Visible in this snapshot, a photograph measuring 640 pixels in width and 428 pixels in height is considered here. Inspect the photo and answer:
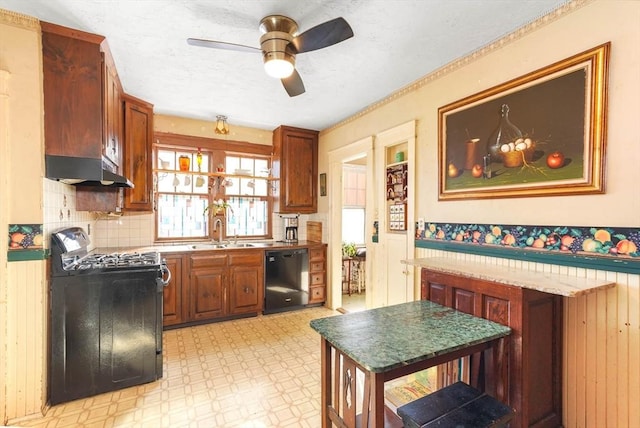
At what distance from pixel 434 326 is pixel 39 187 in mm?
2641

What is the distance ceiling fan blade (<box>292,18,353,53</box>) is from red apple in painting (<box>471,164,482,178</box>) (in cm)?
134

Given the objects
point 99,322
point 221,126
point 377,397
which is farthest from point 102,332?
point 221,126

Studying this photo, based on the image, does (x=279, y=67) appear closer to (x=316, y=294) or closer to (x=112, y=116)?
(x=112, y=116)

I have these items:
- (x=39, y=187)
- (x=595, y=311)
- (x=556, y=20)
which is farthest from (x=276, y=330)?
(x=556, y=20)

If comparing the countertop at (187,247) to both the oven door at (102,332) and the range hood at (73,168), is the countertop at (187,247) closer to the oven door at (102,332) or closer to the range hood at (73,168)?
the oven door at (102,332)

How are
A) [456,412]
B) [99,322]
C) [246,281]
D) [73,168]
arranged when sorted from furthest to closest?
[246,281] → [99,322] → [73,168] → [456,412]

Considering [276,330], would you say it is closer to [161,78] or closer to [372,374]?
[372,374]

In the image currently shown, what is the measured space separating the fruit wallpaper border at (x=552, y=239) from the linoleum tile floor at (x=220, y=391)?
1657 mm

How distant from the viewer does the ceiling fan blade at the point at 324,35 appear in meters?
1.59

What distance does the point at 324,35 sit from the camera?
169 centimetres

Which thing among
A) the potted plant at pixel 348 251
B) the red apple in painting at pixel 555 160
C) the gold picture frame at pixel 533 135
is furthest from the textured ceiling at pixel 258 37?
the potted plant at pixel 348 251

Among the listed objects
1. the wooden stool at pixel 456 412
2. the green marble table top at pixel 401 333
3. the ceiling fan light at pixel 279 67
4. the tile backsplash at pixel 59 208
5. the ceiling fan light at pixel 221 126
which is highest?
the ceiling fan light at pixel 221 126

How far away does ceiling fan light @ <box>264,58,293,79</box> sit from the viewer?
74.8 inches

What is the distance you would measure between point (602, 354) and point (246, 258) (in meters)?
3.30
